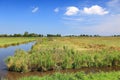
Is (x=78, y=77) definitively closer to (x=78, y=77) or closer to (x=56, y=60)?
(x=78, y=77)

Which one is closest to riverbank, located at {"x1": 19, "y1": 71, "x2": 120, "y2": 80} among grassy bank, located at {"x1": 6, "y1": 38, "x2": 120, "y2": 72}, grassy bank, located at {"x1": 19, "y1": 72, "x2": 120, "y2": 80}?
grassy bank, located at {"x1": 19, "y1": 72, "x2": 120, "y2": 80}

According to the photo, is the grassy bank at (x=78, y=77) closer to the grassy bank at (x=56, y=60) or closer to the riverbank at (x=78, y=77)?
the riverbank at (x=78, y=77)

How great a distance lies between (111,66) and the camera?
2431 centimetres

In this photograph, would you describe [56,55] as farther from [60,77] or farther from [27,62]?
[60,77]

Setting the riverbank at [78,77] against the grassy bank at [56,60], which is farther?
the grassy bank at [56,60]

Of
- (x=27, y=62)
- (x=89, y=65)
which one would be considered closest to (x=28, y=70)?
(x=27, y=62)

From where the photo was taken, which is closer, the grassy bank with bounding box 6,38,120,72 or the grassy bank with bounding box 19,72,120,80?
the grassy bank with bounding box 19,72,120,80

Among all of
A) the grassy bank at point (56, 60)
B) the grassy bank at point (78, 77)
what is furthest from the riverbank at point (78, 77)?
the grassy bank at point (56, 60)

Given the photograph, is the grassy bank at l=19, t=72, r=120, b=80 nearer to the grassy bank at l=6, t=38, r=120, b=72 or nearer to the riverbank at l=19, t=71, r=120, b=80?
the riverbank at l=19, t=71, r=120, b=80

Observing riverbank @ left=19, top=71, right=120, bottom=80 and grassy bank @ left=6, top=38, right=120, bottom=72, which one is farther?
grassy bank @ left=6, top=38, right=120, bottom=72

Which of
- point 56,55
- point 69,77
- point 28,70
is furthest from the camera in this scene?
point 56,55

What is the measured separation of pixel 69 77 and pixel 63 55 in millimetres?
9451

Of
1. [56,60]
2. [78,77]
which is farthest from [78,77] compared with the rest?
[56,60]

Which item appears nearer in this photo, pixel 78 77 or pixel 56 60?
pixel 78 77
